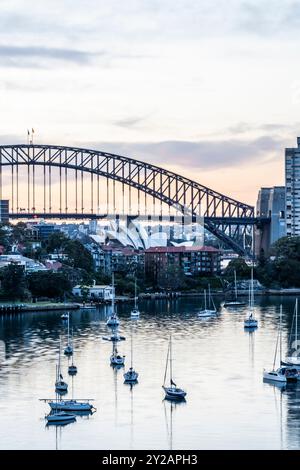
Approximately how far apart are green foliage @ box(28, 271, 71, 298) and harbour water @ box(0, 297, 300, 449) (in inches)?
552

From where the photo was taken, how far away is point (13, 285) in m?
72.3

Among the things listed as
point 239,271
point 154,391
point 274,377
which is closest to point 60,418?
point 154,391

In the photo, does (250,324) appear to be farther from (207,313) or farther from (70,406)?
(70,406)

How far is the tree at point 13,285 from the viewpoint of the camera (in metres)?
71.8

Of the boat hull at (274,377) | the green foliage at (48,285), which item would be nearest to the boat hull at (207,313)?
the green foliage at (48,285)

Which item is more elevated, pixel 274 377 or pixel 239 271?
pixel 239 271

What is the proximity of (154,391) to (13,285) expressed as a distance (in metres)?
33.5

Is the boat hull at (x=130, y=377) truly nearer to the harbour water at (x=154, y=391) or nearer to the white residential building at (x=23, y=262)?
the harbour water at (x=154, y=391)

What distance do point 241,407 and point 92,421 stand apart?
3.91 metres

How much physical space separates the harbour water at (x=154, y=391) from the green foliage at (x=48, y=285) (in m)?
14.0

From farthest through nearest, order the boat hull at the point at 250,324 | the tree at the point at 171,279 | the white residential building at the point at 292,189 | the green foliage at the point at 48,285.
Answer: the white residential building at the point at 292,189
the tree at the point at 171,279
the green foliage at the point at 48,285
the boat hull at the point at 250,324
